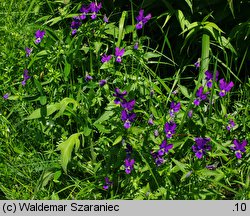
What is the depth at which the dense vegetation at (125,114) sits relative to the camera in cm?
260

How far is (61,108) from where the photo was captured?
272cm

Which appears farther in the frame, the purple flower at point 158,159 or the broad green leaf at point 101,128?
the broad green leaf at point 101,128

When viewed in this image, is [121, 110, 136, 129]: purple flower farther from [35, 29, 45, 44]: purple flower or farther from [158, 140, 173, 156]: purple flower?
[35, 29, 45, 44]: purple flower

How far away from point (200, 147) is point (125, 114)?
39cm

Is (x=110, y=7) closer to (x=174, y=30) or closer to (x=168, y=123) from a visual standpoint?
(x=174, y=30)

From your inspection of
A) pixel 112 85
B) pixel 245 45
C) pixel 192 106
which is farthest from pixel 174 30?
pixel 192 106

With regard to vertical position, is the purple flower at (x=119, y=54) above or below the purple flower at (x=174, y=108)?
above

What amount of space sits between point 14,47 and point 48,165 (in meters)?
1.06

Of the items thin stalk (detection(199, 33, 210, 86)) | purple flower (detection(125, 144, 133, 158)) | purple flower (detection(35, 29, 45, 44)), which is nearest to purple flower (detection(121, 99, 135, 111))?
purple flower (detection(125, 144, 133, 158))

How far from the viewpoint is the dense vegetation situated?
2.60m

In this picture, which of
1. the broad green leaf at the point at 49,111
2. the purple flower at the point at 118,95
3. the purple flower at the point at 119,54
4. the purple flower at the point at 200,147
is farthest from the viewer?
the purple flower at the point at 119,54

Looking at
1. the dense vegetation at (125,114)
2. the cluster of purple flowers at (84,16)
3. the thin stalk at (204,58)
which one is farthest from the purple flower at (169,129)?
the cluster of purple flowers at (84,16)

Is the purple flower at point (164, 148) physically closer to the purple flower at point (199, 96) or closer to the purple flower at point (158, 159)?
the purple flower at point (158, 159)

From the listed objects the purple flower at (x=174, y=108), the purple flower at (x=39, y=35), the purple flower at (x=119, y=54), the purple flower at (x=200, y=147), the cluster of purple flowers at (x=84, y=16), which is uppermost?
the cluster of purple flowers at (x=84, y=16)
